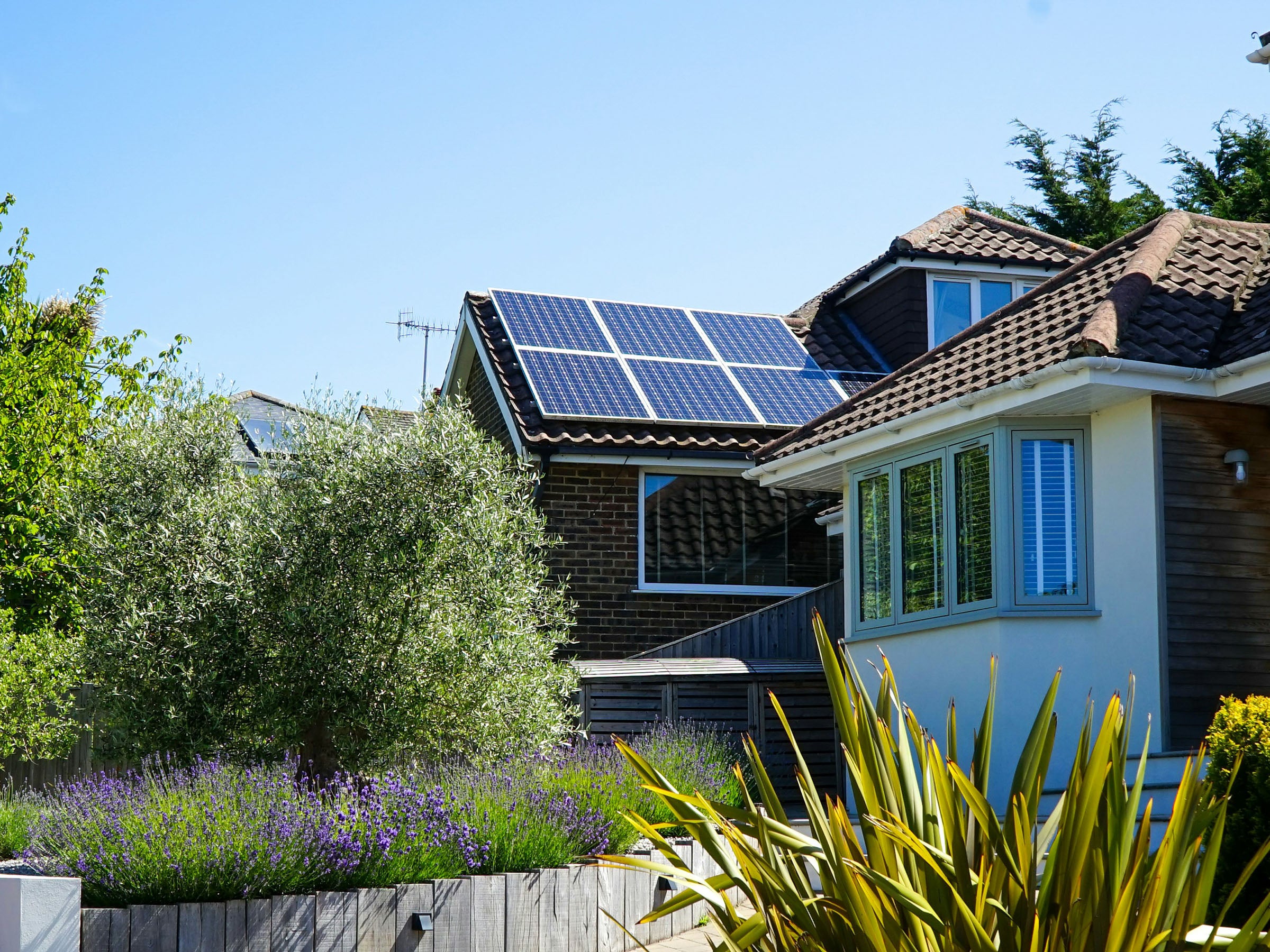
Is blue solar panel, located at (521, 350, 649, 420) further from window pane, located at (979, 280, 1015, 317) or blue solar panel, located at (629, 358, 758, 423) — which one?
window pane, located at (979, 280, 1015, 317)

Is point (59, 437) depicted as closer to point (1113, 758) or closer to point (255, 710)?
point (255, 710)

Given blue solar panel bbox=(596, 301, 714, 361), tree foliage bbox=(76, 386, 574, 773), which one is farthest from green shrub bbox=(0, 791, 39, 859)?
blue solar panel bbox=(596, 301, 714, 361)

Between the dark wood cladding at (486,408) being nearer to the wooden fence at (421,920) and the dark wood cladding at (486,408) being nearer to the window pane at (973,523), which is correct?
the window pane at (973,523)

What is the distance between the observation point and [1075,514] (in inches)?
433

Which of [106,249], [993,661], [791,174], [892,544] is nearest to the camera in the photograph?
[993,661]

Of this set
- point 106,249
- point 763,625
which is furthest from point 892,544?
point 106,249

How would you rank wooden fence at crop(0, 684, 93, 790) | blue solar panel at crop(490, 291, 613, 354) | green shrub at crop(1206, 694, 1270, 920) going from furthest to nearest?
blue solar panel at crop(490, 291, 613, 354) < wooden fence at crop(0, 684, 93, 790) < green shrub at crop(1206, 694, 1270, 920)

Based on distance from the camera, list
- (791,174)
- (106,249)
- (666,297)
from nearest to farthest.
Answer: (791,174)
(106,249)
(666,297)

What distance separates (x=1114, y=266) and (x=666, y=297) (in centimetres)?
1132

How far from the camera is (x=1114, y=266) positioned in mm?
12508

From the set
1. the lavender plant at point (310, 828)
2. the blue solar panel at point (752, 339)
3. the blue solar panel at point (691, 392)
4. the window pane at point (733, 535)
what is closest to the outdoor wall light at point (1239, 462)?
the lavender plant at point (310, 828)

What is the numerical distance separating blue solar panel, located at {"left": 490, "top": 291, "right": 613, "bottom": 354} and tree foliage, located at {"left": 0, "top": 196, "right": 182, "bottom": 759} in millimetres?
4436

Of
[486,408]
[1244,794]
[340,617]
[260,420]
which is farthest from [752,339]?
[1244,794]

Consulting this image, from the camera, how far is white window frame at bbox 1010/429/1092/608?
10.9 m
